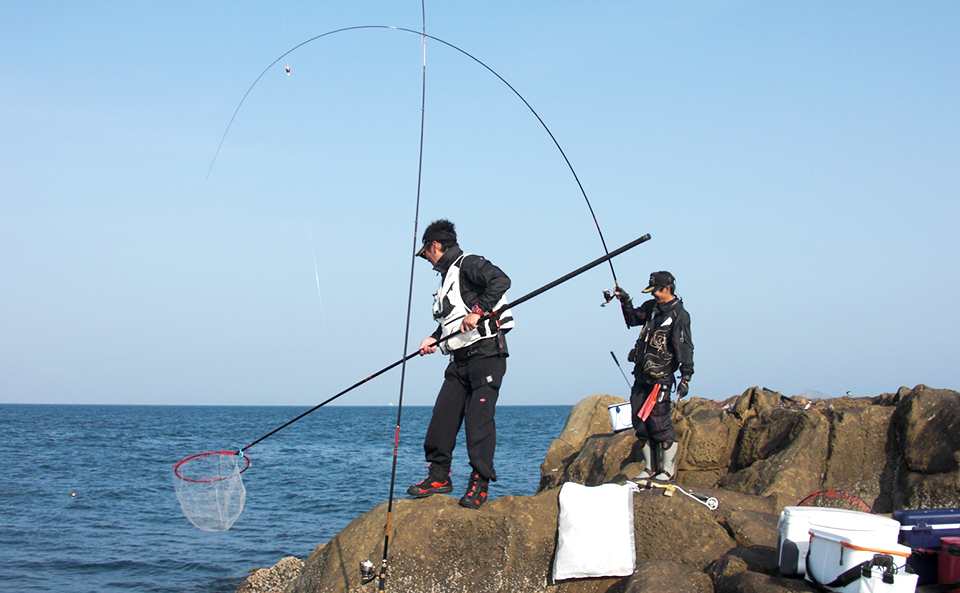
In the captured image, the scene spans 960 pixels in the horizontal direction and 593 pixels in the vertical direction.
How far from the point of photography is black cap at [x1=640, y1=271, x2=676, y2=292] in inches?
267

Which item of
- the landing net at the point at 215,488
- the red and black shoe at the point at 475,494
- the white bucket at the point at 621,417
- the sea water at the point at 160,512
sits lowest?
the sea water at the point at 160,512

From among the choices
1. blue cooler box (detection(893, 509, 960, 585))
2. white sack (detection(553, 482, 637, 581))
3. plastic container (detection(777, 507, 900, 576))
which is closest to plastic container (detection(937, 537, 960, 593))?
blue cooler box (detection(893, 509, 960, 585))

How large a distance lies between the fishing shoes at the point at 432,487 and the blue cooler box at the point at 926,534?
3.13 meters

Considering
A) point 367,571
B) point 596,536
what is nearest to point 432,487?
point 367,571

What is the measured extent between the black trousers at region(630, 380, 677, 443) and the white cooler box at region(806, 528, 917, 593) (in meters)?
2.29

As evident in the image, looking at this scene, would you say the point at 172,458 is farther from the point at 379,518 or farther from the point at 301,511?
the point at 379,518

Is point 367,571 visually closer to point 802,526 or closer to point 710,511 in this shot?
point 710,511

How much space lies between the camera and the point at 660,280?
680 centimetres

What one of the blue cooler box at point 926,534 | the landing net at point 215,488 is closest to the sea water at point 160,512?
the landing net at point 215,488

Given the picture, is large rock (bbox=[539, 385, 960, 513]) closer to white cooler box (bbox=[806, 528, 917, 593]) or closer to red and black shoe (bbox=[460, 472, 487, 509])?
white cooler box (bbox=[806, 528, 917, 593])

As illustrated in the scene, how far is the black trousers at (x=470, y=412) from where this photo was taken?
215 inches

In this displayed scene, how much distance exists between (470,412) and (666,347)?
2.13 meters

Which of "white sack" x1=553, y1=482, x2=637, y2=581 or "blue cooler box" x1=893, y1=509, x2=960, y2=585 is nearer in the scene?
"blue cooler box" x1=893, y1=509, x2=960, y2=585

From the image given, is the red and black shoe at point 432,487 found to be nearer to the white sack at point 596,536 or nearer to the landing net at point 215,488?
the white sack at point 596,536
